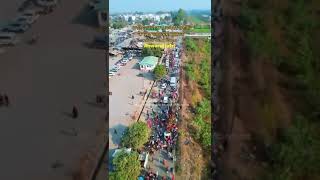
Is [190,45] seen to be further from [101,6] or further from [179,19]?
[101,6]

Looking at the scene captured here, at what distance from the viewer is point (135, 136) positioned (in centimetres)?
361

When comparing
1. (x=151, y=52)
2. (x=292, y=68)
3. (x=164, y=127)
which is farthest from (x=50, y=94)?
(x=151, y=52)

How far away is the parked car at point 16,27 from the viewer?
1465 millimetres

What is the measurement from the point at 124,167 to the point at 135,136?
0.55 meters

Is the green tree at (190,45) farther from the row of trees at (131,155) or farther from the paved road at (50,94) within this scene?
the paved road at (50,94)

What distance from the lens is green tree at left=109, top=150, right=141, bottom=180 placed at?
308 centimetres

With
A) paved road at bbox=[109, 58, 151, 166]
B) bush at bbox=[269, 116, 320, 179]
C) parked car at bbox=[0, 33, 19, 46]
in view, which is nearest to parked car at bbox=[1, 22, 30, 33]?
parked car at bbox=[0, 33, 19, 46]

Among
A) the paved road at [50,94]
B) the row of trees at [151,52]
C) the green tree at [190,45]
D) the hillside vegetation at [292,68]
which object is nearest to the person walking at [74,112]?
the paved road at [50,94]

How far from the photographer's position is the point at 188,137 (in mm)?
4320

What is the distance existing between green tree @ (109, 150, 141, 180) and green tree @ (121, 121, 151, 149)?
0.30 metres

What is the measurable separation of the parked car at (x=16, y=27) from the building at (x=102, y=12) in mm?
263

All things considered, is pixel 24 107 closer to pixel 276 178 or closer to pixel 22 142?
pixel 22 142

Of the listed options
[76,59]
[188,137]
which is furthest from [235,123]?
[188,137]

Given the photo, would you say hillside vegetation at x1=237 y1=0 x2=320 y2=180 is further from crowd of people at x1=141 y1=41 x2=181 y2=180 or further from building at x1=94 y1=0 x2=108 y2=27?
crowd of people at x1=141 y1=41 x2=181 y2=180
